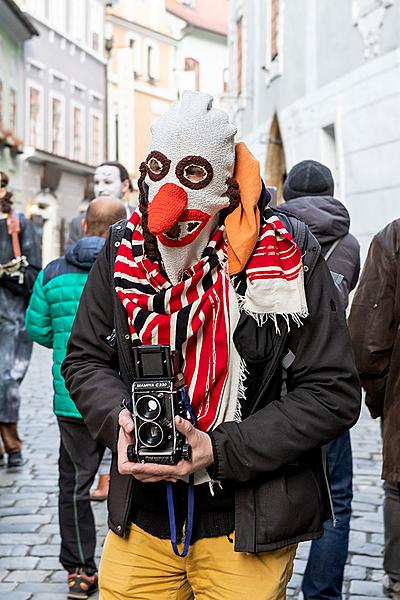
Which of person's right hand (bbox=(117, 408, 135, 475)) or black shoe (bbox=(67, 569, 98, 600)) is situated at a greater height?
person's right hand (bbox=(117, 408, 135, 475))

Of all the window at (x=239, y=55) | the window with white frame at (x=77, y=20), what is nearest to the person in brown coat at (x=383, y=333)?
the window at (x=239, y=55)

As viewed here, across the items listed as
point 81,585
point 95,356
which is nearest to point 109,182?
point 81,585

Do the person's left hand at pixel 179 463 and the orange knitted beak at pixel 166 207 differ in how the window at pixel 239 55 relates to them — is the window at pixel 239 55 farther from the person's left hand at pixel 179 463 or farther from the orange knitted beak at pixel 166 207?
the person's left hand at pixel 179 463

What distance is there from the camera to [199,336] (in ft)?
9.09

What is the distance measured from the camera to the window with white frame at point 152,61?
158ft

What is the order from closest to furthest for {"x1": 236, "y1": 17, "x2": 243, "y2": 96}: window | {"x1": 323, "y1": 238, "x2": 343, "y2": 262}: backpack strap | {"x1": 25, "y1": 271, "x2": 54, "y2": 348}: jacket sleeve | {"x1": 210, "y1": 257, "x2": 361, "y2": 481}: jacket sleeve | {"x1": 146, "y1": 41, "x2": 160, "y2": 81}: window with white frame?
{"x1": 210, "y1": 257, "x2": 361, "y2": 481}: jacket sleeve
{"x1": 323, "y1": 238, "x2": 343, "y2": 262}: backpack strap
{"x1": 25, "y1": 271, "x2": 54, "y2": 348}: jacket sleeve
{"x1": 236, "y1": 17, "x2": 243, "y2": 96}: window
{"x1": 146, "y1": 41, "x2": 160, "y2": 81}: window with white frame

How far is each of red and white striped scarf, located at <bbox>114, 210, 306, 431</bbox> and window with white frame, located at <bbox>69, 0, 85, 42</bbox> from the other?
117ft

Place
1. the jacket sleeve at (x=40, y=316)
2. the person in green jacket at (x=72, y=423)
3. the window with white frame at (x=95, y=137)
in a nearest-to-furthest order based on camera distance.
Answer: the person in green jacket at (x=72, y=423), the jacket sleeve at (x=40, y=316), the window with white frame at (x=95, y=137)

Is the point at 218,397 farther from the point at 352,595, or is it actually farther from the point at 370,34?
the point at 370,34

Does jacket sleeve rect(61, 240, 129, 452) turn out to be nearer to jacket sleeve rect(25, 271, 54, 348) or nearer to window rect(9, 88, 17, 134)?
jacket sleeve rect(25, 271, 54, 348)

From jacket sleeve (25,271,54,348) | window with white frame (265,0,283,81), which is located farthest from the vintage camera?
window with white frame (265,0,283,81)

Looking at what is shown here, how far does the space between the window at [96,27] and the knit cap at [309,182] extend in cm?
3498

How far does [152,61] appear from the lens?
4850 centimetres

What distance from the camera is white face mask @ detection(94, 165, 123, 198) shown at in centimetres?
780
